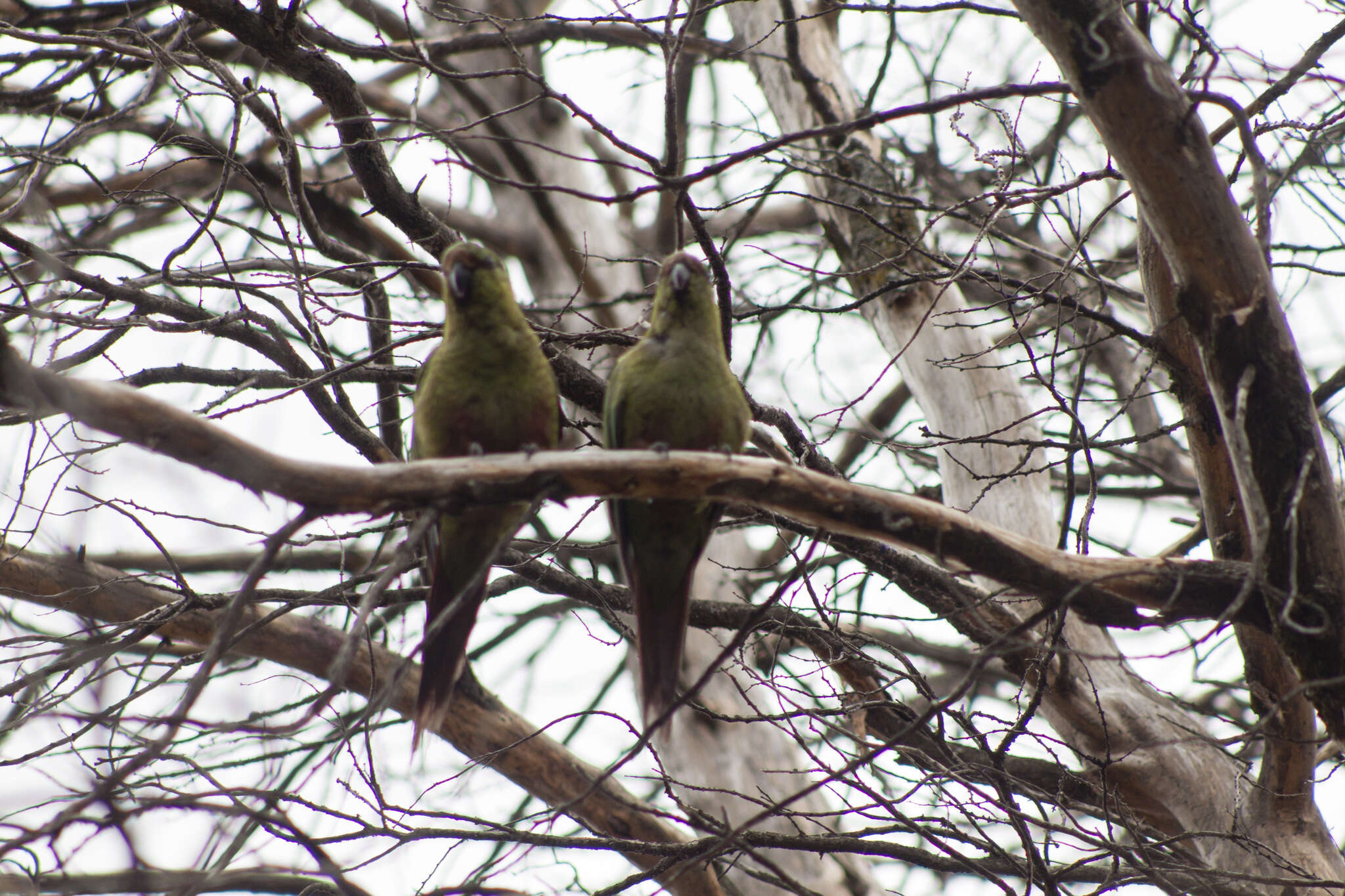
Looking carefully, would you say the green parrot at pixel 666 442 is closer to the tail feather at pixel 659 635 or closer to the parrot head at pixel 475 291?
the tail feather at pixel 659 635

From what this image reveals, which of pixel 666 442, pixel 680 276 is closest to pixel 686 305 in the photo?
pixel 680 276

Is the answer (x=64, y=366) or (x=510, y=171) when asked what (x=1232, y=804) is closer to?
(x=64, y=366)

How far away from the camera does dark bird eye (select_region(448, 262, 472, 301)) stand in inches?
153

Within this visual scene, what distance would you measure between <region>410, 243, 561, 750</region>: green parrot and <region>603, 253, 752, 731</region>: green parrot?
0.35 meters

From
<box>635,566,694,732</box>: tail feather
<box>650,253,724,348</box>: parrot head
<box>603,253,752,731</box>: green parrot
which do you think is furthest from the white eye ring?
<box>635,566,694,732</box>: tail feather

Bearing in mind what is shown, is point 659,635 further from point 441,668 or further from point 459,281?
point 459,281

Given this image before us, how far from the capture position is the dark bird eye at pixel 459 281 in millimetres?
3896

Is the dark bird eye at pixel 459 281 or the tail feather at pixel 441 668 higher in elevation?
the dark bird eye at pixel 459 281

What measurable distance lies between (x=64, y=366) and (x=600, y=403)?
7.73 ft

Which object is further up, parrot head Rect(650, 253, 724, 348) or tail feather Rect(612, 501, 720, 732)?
parrot head Rect(650, 253, 724, 348)

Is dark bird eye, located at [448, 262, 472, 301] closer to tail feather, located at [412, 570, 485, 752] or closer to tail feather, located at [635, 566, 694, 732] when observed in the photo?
tail feather, located at [412, 570, 485, 752]

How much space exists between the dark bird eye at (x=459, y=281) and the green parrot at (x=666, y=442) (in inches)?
27.8

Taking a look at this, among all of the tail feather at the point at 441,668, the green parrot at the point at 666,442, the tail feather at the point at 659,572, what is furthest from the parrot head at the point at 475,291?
the tail feather at the point at 441,668

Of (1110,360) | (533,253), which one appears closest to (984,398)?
(1110,360)
